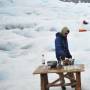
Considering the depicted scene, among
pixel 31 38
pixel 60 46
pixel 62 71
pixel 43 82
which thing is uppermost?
pixel 60 46

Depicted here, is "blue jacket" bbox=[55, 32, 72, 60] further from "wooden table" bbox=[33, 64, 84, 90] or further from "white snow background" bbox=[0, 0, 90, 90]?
"white snow background" bbox=[0, 0, 90, 90]

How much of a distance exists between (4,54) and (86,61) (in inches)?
159

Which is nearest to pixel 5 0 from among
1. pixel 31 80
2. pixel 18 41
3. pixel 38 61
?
pixel 18 41

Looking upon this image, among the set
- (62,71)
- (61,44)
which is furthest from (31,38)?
(62,71)

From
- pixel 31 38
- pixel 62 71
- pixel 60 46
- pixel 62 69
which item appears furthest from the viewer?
pixel 31 38

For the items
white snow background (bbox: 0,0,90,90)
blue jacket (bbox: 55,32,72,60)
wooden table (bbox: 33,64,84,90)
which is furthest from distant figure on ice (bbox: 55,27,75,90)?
white snow background (bbox: 0,0,90,90)

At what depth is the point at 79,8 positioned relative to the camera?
1209 inches

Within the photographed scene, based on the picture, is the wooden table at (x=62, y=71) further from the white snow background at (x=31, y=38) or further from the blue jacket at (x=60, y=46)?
the white snow background at (x=31, y=38)

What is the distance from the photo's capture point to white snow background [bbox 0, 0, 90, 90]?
1016 centimetres

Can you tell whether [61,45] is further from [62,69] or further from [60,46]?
[62,69]

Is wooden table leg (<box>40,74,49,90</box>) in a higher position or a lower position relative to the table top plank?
lower

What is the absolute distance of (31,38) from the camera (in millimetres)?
17906

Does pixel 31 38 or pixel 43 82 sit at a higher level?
pixel 31 38

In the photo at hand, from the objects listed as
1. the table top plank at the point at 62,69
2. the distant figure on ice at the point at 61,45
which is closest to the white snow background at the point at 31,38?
the distant figure on ice at the point at 61,45
